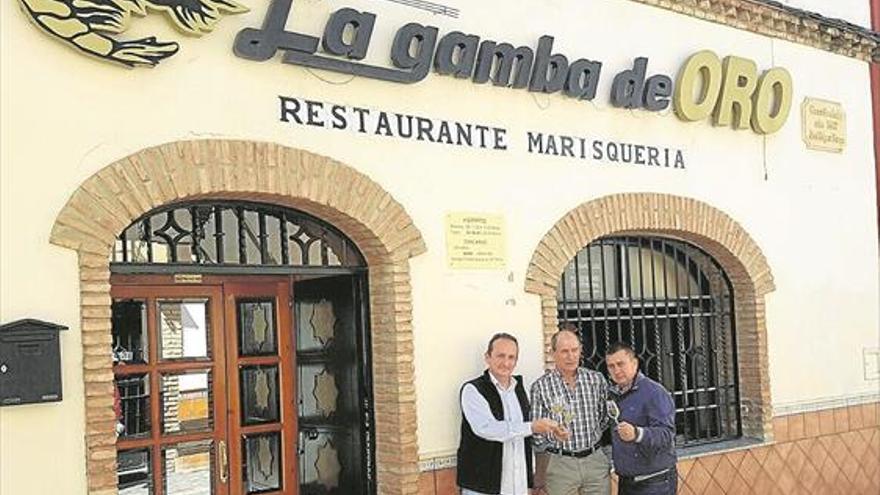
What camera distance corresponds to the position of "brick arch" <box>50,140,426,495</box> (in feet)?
17.8

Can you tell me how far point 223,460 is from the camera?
671 centimetres

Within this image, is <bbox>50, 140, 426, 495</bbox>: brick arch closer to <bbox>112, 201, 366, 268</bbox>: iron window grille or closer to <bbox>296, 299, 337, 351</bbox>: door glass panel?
<bbox>112, 201, 366, 268</bbox>: iron window grille

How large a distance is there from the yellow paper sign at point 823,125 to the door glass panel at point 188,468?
6352 millimetres

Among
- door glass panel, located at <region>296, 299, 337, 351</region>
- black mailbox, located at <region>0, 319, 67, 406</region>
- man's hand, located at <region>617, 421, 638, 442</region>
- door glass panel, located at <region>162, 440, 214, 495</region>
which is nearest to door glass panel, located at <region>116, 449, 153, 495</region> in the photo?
door glass panel, located at <region>162, 440, 214, 495</region>

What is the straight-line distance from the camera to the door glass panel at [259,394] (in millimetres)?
6828

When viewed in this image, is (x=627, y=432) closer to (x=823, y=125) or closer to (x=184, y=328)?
(x=184, y=328)

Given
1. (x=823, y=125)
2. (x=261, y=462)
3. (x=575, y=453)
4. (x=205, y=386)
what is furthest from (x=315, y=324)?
(x=823, y=125)

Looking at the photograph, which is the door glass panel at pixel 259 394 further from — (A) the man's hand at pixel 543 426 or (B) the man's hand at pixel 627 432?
(B) the man's hand at pixel 627 432

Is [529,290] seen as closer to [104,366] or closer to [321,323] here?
[321,323]

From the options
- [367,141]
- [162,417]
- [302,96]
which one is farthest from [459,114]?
[162,417]

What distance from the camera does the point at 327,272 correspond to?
22.6ft

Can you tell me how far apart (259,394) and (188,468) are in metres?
0.67

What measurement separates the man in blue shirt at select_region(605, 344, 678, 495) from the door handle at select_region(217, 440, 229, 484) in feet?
8.07

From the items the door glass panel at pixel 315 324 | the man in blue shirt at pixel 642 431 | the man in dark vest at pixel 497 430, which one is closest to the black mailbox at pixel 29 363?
the door glass panel at pixel 315 324
